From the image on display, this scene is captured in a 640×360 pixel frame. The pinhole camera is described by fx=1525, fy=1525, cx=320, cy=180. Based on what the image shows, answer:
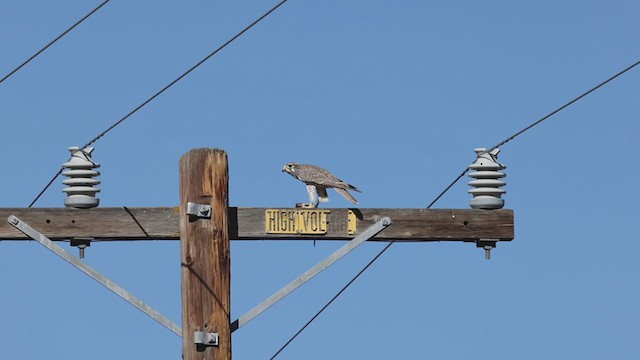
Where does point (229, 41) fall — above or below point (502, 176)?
above

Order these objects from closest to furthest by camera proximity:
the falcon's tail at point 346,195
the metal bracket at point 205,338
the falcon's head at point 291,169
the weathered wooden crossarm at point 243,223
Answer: the metal bracket at point 205,338, the weathered wooden crossarm at point 243,223, the falcon's tail at point 346,195, the falcon's head at point 291,169

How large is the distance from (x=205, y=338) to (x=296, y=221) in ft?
4.69

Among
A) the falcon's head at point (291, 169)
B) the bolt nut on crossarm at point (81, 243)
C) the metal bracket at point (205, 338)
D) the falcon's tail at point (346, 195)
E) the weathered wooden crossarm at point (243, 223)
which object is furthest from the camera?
the falcon's head at point (291, 169)

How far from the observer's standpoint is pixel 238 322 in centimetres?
1074

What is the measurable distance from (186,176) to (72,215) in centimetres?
132

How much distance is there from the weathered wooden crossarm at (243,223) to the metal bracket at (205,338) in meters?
0.96

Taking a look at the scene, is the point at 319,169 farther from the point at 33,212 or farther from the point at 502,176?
A: the point at 33,212

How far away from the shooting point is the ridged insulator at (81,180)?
11594mm

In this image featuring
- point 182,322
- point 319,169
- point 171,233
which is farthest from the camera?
point 319,169

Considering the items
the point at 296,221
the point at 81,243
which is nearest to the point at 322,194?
the point at 296,221

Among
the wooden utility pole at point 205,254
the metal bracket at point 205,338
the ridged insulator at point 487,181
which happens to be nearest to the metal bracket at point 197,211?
the wooden utility pole at point 205,254

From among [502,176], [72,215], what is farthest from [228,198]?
[502,176]

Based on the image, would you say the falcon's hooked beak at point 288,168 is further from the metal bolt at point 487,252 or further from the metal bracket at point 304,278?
the metal bolt at point 487,252

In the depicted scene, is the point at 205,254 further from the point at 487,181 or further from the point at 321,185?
the point at 487,181
